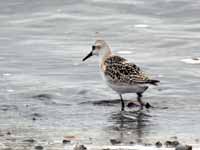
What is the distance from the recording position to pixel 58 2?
19453mm

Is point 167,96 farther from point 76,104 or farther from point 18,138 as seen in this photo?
point 18,138

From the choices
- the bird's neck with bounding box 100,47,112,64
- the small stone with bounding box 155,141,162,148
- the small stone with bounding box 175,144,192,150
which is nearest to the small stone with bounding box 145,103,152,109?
the bird's neck with bounding box 100,47,112,64

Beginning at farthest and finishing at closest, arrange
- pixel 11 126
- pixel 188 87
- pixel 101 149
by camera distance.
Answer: pixel 188 87, pixel 11 126, pixel 101 149

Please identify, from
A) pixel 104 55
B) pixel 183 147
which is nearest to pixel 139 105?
pixel 104 55

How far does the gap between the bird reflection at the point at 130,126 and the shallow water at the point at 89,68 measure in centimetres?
1

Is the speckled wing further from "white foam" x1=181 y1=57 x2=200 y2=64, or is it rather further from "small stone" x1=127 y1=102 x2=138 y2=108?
"white foam" x1=181 y1=57 x2=200 y2=64

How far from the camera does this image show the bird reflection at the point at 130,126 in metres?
8.82

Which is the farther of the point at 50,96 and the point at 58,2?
the point at 58,2

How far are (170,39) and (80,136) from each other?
7.02 m

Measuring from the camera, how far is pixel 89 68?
13742 mm

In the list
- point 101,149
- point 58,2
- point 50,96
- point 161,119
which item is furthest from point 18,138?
point 58,2

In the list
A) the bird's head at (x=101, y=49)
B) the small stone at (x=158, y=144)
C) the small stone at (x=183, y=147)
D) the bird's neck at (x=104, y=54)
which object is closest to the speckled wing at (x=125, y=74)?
the bird's neck at (x=104, y=54)

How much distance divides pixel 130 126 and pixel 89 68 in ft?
13.7

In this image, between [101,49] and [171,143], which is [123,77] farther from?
[171,143]
